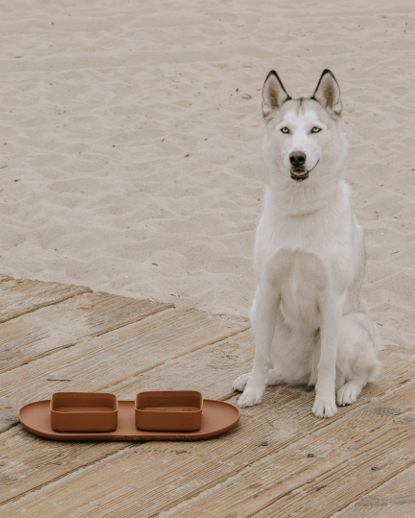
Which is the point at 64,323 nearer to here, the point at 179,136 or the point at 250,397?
the point at 250,397

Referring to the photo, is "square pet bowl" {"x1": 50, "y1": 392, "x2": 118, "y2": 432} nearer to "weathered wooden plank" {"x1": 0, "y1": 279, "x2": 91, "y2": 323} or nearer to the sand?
"weathered wooden plank" {"x1": 0, "y1": 279, "x2": 91, "y2": 323}

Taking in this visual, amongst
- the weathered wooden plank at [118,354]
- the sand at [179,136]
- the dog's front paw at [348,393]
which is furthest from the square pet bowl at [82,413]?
the sand at [179,136]

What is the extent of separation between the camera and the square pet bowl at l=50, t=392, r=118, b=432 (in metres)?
2.41

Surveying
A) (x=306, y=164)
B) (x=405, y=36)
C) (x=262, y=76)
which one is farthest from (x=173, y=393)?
(x=405, y=36)

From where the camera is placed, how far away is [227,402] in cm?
267

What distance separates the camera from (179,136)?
6.59 m

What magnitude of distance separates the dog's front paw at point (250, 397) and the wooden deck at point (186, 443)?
0.04 metres

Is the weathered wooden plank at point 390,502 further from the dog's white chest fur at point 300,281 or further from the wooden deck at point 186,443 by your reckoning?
the dog's white chest fur at point 300,281

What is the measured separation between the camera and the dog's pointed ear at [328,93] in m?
2.64

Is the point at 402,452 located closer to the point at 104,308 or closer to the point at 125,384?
the point at 125,384

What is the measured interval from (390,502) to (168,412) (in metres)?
0.75

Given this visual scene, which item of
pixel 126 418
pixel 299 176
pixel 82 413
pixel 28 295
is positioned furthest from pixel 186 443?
pixel 28 295

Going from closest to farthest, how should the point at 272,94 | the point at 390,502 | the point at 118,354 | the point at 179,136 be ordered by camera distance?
the point at 390,502 < the point at 272,94 < the point at 118,354 < the point at 179,136

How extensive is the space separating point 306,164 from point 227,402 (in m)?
0.90
